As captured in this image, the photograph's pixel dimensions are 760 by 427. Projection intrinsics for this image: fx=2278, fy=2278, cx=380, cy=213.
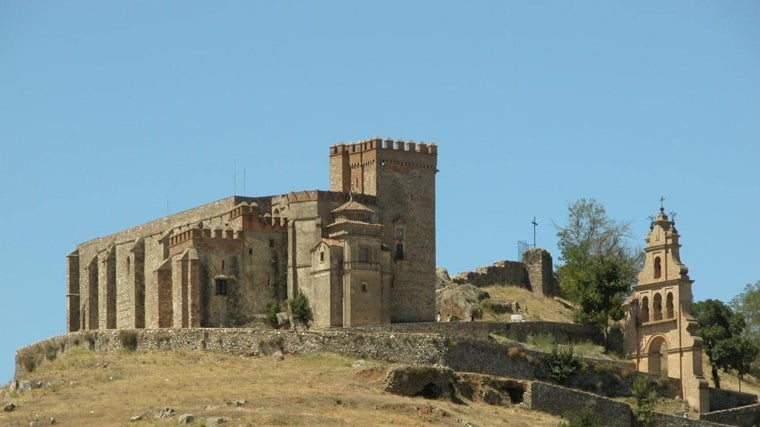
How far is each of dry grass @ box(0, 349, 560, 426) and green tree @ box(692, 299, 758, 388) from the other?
67.9 ft

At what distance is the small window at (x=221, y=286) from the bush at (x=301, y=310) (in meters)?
3.75

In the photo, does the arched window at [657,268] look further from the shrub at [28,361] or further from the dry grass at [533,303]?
the shrub at [28,361]

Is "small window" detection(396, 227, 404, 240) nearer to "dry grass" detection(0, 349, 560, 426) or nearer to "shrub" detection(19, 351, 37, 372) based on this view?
"dry grass" detection(0, 349, 560, 426)

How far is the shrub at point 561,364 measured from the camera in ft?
340

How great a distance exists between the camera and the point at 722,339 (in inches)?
4564

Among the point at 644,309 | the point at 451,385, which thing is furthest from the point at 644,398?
the point at 451,385

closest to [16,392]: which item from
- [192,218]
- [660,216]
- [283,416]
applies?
[283,416]

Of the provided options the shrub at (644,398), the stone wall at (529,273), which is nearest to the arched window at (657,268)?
the shrub at (644,398)

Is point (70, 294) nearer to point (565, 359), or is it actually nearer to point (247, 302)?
point (247, 302)

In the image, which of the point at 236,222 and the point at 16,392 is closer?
the point at 16,392

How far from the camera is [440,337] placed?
100000 mm

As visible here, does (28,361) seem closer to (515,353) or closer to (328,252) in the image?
(328,252)

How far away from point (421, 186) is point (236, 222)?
9350 mm

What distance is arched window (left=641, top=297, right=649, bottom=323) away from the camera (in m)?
111
